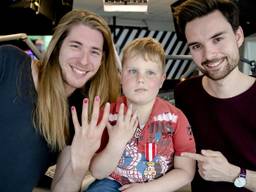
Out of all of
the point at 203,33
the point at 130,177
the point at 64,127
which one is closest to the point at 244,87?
the point at 203,33

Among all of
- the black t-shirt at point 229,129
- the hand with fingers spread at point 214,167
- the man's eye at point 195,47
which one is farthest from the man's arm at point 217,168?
the man's eye at point 195,47

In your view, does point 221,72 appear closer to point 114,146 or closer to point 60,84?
point 114,146

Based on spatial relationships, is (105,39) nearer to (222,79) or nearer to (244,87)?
(222,79)

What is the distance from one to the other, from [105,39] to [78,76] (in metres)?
0.25

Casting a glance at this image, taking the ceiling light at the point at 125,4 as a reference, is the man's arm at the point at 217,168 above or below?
below

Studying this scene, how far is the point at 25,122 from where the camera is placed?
1.64 metres

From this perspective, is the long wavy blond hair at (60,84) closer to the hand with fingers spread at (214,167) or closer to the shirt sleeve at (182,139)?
the shirt sleeve at (182,139)

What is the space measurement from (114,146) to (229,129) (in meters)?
0.62

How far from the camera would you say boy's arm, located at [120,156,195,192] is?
150 cm

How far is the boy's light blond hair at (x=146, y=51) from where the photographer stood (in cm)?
165

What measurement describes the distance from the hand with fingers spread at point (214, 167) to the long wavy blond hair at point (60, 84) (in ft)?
1.91

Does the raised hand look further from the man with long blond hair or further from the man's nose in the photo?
the man's nose

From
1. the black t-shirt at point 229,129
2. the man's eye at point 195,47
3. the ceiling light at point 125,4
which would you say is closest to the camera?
the black t-shirt at point 229,129

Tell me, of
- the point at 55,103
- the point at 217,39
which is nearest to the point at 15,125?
the point at 55,103
